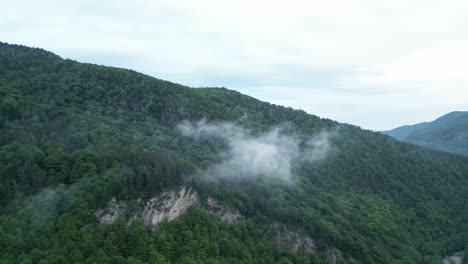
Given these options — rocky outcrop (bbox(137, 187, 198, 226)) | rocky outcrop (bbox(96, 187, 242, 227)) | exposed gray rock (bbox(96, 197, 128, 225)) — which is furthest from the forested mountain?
rocky outcrop (bbox(137, 187, 198, 226))

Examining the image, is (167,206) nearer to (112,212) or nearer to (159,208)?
(159,208)

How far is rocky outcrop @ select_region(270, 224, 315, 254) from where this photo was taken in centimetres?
14075

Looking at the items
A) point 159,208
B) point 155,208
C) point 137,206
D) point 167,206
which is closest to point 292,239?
point 167,206

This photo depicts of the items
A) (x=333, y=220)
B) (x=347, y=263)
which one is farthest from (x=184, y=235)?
(x=333, y=220)

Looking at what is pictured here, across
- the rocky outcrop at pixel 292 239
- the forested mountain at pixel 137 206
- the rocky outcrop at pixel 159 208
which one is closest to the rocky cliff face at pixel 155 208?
the rocky outcrop at pixel 159 208

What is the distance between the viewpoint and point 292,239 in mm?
142625

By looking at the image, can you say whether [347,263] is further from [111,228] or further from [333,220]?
[111,228]

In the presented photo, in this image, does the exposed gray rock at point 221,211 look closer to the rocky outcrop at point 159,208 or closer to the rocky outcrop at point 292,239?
the rocky outcrop at point 159,208

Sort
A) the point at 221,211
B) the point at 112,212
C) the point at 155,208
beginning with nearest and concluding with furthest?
1. the point at 112,212
2. the point at 155,208
3. the point at 221,211

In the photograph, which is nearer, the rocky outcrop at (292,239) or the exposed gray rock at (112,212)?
the exposed gray rock at (112,212)

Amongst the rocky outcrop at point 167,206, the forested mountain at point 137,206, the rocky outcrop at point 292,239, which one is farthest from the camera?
the rocky outcrop at point 292,239

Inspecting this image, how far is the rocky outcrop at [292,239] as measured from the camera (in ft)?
462

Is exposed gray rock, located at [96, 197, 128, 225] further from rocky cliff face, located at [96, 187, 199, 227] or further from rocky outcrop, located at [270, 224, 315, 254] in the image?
rocky outcrop, located at [270, 224, 315, 254]

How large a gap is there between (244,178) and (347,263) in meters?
46.4
